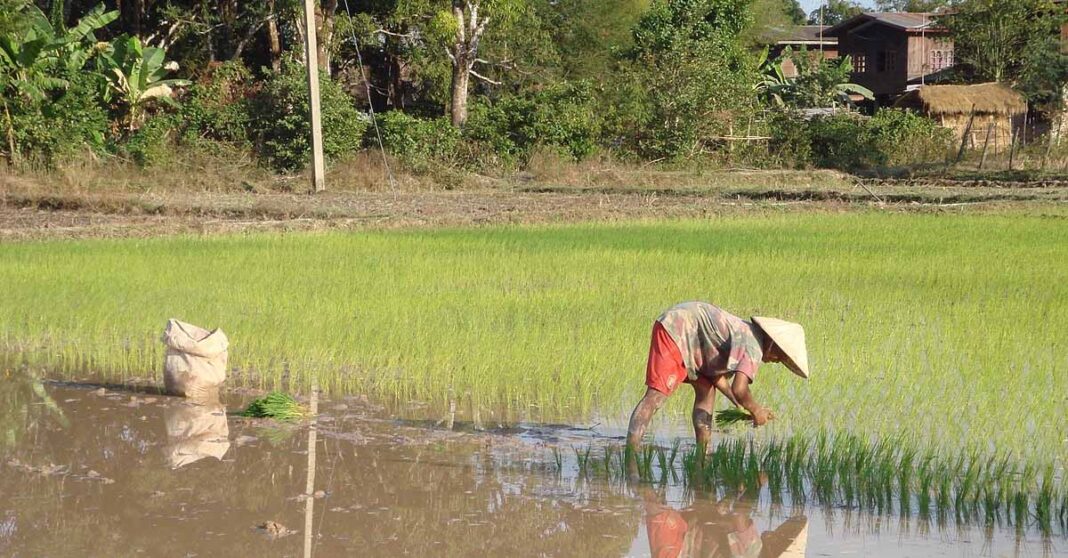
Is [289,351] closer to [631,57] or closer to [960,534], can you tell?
[960,534]

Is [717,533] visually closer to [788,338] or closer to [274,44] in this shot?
[788,338]

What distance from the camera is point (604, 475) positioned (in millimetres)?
4262

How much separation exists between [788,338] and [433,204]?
471 inches

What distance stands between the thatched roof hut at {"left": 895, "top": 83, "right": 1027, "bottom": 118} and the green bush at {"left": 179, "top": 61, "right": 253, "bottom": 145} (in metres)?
13.9

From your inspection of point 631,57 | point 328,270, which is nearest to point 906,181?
point 631,57

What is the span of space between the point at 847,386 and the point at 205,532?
3.02m

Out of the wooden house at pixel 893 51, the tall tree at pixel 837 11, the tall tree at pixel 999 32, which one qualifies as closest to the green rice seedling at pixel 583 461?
the tall tree at pixel 999 32

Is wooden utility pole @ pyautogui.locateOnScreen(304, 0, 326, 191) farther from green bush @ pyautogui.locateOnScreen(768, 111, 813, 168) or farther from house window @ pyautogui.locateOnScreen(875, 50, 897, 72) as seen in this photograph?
house window @ pyautogui.locateOnScreen(875, 50, 897, 72)

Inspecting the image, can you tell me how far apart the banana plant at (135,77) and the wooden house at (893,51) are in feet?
64.7

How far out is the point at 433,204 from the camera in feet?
52.3

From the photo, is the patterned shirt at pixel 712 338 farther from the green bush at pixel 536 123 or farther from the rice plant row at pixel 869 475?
the green bush at pixel 536 123

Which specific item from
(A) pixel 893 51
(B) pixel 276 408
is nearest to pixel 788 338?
(B) pixel 276 408

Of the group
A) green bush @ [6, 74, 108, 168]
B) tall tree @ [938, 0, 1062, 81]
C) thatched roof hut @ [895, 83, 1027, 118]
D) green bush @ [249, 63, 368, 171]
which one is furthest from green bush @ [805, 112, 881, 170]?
green bush @ [6, 74, 108, 168]

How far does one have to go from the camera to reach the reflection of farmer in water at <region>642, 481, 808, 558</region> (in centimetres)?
356
